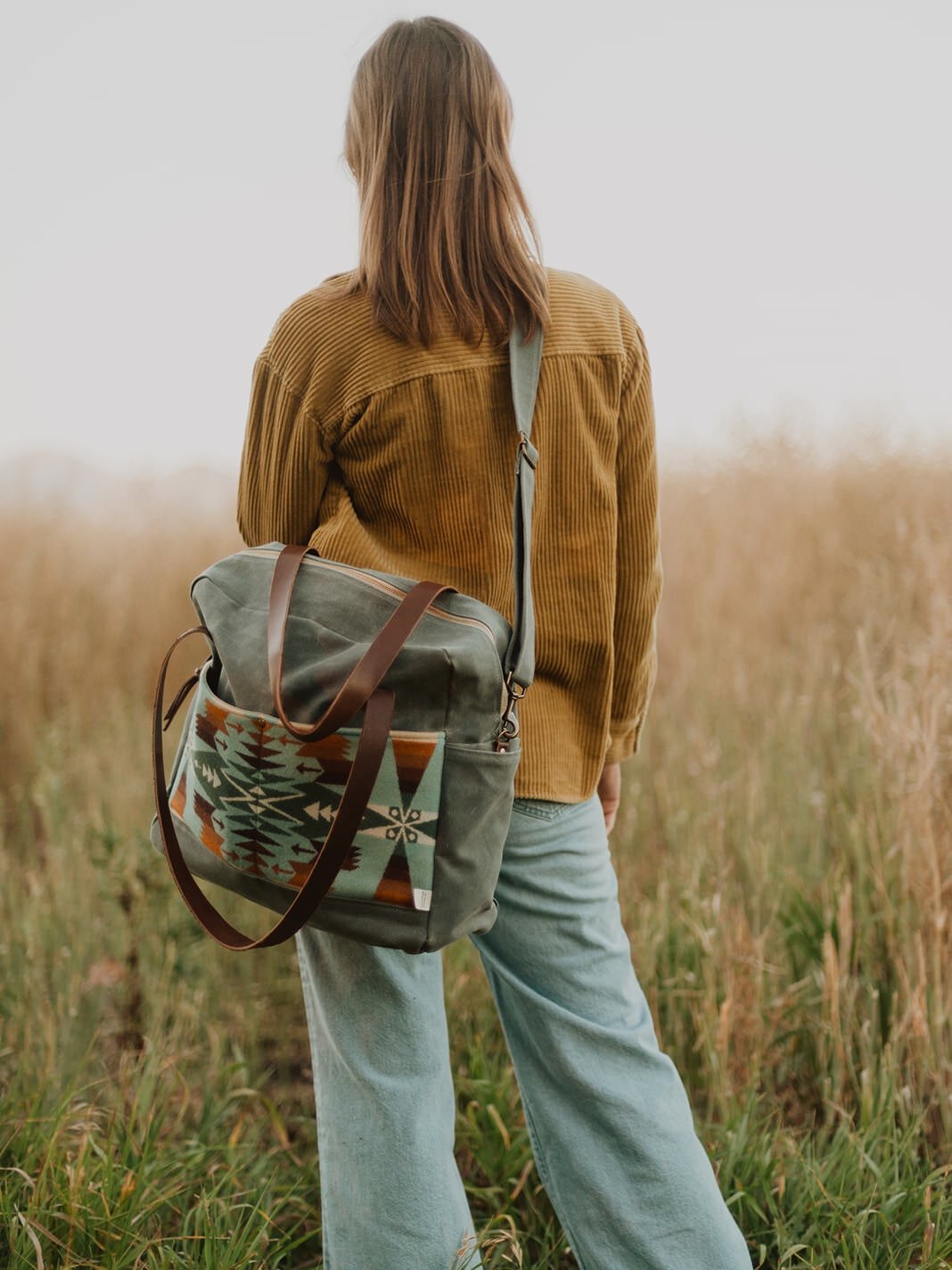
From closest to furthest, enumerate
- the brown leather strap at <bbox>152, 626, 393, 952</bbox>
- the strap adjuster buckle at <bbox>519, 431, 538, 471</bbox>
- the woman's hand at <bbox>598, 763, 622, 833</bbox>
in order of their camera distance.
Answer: the brown leather strap at <bbox>152, 626, 393, 952</bbox> → the strap adjuster buckle at <bbox>519, 431, 538, 471</bbox> → the woman's hand at <bbox>598, 763, 622, 833</bbox>

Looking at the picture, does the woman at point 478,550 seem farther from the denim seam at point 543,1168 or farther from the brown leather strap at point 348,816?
the brown leather strap at point 348,816

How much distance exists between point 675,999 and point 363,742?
4.62 ft

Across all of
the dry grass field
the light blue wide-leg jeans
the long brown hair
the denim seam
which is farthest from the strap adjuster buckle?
the dry grass field

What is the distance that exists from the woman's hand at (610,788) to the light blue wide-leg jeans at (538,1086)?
0.50 feet

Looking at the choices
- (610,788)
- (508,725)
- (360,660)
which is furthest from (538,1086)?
(360,660)

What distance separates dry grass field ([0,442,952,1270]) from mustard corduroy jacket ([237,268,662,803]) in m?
0.83

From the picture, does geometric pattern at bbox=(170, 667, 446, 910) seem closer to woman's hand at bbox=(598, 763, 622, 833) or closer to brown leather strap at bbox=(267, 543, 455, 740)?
brown leather strap at bbox=(267, 543, 455, 740)

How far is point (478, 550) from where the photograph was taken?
1.33m

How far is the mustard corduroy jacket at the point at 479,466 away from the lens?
1.29 m

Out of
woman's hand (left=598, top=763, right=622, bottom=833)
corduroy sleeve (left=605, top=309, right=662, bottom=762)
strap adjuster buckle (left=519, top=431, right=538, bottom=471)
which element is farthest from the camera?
woman's hand (left=598, top=763, right=622, bottom=833)

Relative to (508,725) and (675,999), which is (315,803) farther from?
(675,999)

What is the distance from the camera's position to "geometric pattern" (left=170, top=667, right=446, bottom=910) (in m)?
1.14

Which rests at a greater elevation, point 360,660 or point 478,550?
point 478,550

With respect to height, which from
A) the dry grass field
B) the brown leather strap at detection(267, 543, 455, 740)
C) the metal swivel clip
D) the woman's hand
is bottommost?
the dry grass field
